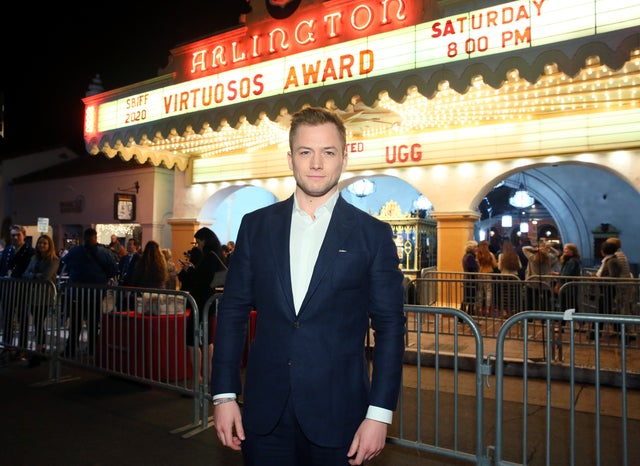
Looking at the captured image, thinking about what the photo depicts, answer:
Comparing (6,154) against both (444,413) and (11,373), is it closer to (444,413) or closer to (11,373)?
(11,373)

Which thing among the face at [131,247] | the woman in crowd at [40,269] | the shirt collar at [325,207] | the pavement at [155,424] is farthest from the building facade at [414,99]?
the shirt collar at [325,207]

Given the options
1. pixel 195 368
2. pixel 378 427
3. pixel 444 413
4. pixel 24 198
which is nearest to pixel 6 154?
pixel 24 198

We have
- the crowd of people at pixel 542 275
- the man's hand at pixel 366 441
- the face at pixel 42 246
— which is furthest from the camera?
the crowd of people at pixel 542 275

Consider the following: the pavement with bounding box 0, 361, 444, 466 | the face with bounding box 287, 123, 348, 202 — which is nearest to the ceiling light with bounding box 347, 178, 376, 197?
the pavement with bounding box 0, 361, 444, 466

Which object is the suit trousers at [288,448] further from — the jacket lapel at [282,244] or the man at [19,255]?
the man at [19,255]

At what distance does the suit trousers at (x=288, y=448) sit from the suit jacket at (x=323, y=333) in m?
0.05

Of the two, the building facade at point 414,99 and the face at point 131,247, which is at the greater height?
the building facade at point 414,99

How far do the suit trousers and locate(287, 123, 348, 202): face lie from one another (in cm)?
90

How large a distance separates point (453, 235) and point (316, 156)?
10465 mm

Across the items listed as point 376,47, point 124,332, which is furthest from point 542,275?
point 124,332

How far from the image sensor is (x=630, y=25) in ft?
18.5

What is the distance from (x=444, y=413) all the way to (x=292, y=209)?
405cm

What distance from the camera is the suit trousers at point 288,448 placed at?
1937 mm

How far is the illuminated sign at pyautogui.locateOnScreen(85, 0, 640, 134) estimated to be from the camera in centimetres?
601
